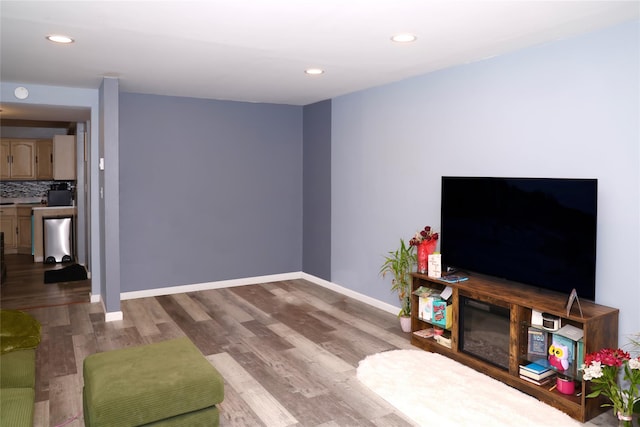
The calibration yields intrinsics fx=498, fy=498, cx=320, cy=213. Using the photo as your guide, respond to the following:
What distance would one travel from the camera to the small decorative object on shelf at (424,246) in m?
4.26

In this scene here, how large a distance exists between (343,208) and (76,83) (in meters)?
3.17

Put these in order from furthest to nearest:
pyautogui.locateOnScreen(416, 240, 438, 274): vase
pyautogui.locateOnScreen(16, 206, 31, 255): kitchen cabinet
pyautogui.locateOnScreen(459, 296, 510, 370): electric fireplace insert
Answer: pyautogui.locateOnScreen(16, 206, 31, 255): kitchen cabinet, pyautogui.locateOnScreen(416, 240, 438, 274): vase, pyautogui.locateOnScreen(459, 296, 510, 370): electric fireplace insert

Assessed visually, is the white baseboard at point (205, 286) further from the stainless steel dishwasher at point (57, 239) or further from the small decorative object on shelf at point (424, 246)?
the stainless steel dishwasher at point (57, 239)

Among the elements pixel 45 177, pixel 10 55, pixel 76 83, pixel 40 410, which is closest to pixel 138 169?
pixel 76 83

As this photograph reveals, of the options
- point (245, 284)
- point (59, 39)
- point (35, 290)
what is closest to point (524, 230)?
point (59, 39)

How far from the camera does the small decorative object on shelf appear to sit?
4.26 m

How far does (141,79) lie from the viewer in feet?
16.0

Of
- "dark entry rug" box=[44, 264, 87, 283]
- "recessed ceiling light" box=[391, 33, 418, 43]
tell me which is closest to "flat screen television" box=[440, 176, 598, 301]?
"recessed ceiling light" box=[391, 33, 418, 43]

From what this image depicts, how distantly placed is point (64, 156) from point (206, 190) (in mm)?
3760

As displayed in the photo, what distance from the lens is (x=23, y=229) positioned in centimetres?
893

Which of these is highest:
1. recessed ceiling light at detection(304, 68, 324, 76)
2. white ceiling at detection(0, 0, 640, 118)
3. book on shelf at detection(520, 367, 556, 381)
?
recessed ceiling light at detection(304, 68, 324, 76)

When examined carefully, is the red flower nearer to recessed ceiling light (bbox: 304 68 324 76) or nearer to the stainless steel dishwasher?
recessed ceiling light (bbox: 304 68 324 76)

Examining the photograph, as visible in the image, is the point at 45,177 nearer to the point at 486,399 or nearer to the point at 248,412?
the point at 248,412

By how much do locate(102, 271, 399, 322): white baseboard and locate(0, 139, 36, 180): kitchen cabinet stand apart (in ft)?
14.9
